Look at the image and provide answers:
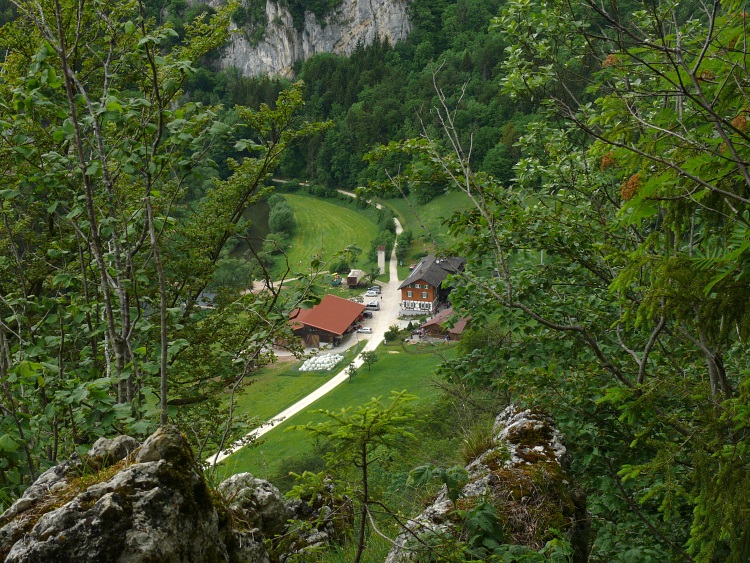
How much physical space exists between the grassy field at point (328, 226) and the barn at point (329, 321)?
1013 cm

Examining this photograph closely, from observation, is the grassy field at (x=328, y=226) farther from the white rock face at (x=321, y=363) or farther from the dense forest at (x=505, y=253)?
the dense forest at (x=505, y=253)

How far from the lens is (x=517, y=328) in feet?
19.6

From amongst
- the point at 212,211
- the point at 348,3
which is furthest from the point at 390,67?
the point at 212,211

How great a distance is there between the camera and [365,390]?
1512 inches

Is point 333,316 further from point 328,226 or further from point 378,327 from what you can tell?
point 328,226

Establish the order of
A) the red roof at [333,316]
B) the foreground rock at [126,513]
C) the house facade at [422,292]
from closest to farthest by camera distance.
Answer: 1. the foreground rock at [126,513]
2. the red roof at [333,316]
3. the house facade at [422,292]

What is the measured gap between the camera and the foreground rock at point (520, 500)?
3.88 m

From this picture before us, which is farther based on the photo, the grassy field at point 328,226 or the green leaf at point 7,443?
the grassy field at point 328,226

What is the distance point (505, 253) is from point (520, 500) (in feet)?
9.40

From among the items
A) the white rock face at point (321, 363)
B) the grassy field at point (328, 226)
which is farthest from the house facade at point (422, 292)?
the white rock face at point (321, 363)

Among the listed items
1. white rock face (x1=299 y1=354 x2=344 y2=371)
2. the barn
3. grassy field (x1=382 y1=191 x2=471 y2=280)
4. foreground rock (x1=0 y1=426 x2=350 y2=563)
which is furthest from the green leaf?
grassy field (x1=382 y1=191 x2=471 y2=280)

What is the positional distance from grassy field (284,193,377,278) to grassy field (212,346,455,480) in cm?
2133

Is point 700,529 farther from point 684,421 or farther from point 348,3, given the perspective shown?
point 348,3

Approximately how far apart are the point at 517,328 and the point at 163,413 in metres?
3.77
